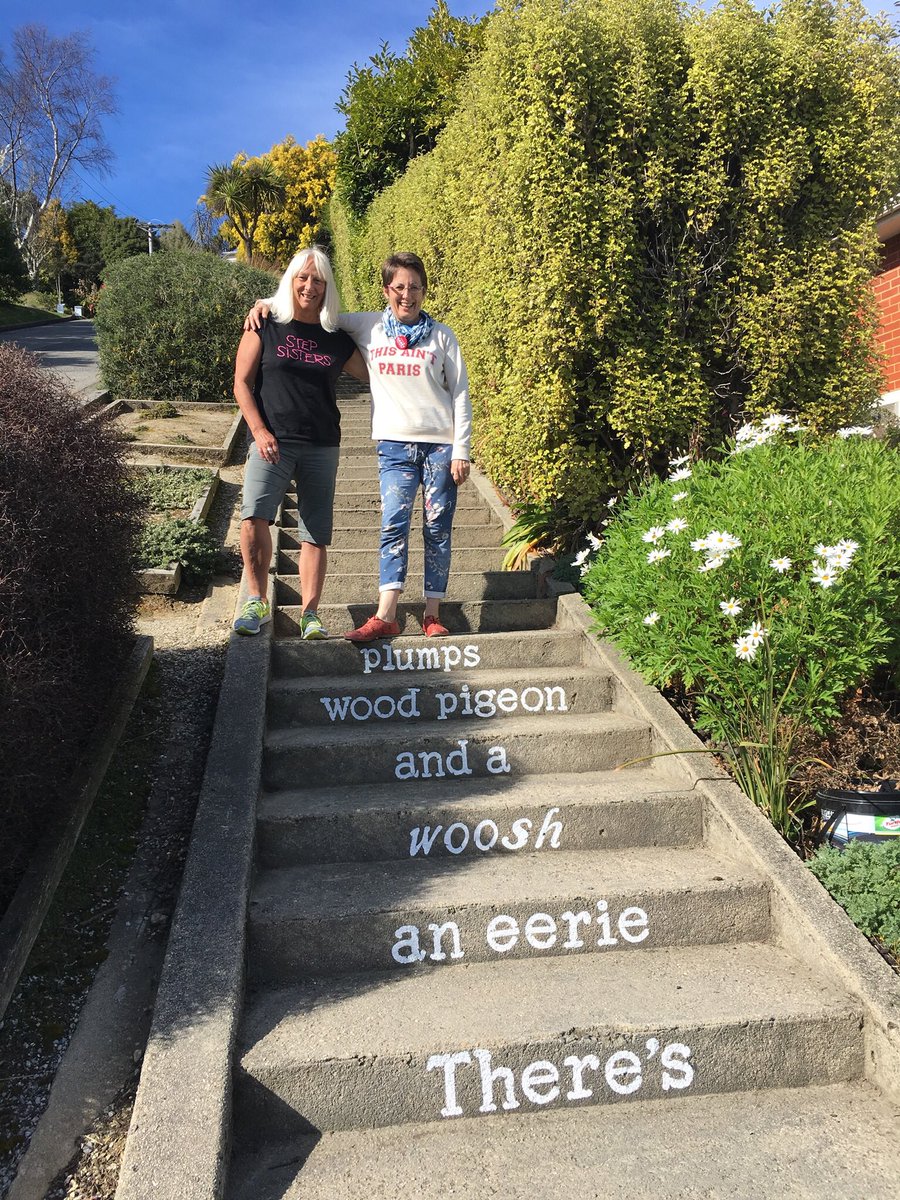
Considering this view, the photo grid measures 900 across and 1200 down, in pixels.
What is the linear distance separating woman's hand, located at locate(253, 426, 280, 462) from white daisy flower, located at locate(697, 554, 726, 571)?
6.85ft

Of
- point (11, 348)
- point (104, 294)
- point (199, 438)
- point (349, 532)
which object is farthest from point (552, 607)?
point (104, 294)

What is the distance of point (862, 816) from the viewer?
3084mm

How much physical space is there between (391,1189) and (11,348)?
11.4ft

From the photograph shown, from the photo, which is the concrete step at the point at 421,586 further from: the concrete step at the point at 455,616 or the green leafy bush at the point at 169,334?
the green leafy bush at the point at 169,334

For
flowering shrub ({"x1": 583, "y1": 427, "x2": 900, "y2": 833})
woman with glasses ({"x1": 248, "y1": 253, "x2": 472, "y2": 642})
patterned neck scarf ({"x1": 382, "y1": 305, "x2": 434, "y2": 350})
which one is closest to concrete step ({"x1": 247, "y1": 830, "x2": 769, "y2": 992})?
flowering shrub ({"x1": 583, "y1": 427, "x2": 900, "y2": 833})

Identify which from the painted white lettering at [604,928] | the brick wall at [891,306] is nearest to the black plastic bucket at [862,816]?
the painted white lettering at [604,928]

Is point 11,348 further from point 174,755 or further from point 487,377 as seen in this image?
point 487,377

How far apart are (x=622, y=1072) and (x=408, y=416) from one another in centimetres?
298

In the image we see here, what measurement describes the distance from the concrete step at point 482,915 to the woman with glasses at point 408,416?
5.04ft

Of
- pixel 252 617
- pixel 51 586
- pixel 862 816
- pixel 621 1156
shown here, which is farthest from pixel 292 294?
pixel 621 1156

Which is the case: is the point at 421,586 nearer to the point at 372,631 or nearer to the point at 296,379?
the point at 372,631

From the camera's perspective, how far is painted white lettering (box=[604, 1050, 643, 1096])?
2467mm

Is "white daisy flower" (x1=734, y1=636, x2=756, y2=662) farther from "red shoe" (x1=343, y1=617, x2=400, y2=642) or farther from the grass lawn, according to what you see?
the grass lawn

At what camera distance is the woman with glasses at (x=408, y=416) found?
428cm
